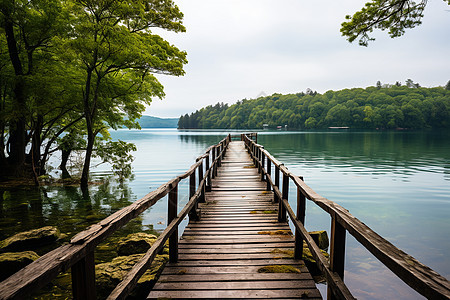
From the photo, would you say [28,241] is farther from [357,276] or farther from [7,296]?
[357,276]

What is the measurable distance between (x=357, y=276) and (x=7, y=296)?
8166 mm

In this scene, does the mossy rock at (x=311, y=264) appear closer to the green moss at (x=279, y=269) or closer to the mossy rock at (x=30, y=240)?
the green moss at (x=279, y=269)

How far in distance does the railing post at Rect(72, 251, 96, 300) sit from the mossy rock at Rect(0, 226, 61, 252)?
23.7ft

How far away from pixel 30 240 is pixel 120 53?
8.88 m

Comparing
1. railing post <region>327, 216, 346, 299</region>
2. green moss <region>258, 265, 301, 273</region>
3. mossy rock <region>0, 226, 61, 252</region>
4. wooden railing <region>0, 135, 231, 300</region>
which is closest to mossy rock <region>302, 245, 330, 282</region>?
green moss <region>258, 265, 301, 273</region>

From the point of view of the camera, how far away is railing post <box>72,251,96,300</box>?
1.84 m

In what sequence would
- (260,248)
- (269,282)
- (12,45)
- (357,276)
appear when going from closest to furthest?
(269,282), (260,248), (357,276), (12,45)

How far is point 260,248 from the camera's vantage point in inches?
180

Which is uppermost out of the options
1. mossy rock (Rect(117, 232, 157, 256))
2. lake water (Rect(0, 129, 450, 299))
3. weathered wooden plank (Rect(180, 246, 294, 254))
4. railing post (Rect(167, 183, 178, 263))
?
railing post (Rect(167, 183, 178, 263))

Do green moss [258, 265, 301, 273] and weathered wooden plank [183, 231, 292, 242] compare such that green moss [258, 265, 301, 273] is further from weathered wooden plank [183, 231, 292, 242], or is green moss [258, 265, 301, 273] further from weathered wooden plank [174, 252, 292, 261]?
weathered wooden plank [183, 231, 292, 242]

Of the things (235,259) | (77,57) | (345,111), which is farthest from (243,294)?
(345,111)

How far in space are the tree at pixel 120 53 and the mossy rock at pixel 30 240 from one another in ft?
26.3

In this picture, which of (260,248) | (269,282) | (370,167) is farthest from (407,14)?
(370,167)

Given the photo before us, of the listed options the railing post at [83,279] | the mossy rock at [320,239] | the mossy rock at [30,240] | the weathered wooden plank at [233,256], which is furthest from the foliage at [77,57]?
the railing post at [83,279]
